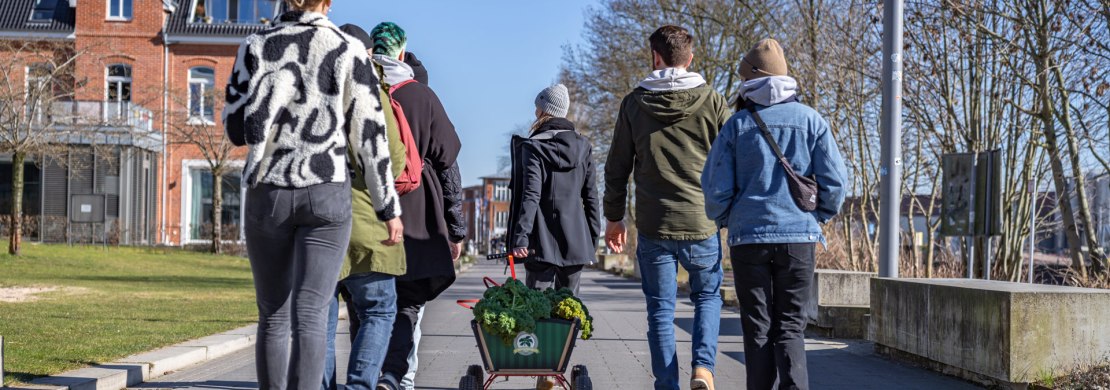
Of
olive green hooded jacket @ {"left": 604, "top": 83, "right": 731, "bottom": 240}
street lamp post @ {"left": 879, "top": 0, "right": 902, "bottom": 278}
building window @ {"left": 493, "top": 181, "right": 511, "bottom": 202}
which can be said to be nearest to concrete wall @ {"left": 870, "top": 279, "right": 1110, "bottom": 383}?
street lamp post @ {"left": 879, "top": 0, "right": 902, "bottom": 278}

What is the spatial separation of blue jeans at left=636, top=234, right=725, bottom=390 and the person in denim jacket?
17.2 inches

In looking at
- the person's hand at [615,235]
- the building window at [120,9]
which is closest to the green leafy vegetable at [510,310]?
the person's hand at [615,235]

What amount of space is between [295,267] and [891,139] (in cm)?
712

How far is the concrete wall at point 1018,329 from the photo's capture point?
709cm

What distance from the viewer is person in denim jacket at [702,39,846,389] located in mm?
5258

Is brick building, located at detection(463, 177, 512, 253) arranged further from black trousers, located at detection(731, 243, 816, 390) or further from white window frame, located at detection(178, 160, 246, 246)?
black trousers, located at detection(731, 243, 816, 390)

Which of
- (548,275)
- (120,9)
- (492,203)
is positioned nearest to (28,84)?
(120,9)

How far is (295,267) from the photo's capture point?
172 inches

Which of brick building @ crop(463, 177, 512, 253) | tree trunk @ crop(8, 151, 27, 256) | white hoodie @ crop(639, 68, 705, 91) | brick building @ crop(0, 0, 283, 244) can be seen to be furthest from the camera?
brick building @ crop(463, 177, 512, 253)

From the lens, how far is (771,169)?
535cm

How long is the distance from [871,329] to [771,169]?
492 cm

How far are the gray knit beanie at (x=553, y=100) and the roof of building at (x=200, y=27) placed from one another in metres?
38.4

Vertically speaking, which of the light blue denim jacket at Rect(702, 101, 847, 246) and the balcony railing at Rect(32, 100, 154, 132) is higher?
the balcony railing at Rect(32, 100, 154, 132)

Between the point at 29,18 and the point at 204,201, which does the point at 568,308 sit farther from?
the point at 29,18
